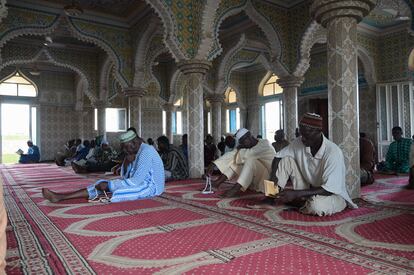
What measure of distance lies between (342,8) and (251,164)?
7.59ft

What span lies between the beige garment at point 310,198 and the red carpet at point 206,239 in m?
0.09

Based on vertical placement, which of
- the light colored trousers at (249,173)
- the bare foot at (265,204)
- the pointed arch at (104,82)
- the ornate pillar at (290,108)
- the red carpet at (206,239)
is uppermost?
the pointed arch at (104,82)

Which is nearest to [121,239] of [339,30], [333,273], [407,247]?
[333,273]

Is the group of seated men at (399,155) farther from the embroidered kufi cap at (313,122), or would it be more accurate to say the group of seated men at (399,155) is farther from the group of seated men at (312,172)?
the embroidered kufi cap at (313,122)

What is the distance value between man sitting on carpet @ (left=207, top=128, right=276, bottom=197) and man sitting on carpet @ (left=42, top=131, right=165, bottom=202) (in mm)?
819

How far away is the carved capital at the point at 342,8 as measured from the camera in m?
4.32

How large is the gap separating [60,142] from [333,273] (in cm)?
1634

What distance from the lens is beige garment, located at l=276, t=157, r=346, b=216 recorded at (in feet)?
10.8

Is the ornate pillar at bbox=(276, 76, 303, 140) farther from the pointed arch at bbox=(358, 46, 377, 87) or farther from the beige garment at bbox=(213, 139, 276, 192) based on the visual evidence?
the beige garment at bbox=(213, 139, 276, 192)

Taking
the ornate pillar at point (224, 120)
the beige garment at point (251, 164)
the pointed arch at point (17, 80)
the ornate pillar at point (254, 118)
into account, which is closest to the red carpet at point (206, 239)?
the beige garment at point (251, 164)

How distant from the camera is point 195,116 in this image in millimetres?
7320

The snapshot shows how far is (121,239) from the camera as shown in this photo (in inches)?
104

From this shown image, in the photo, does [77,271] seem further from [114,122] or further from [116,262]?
[114,122]

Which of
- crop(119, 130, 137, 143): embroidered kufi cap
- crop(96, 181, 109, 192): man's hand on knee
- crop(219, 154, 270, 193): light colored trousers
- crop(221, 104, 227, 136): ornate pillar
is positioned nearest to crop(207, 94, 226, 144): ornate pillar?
crop(221, 104, 227, 136): ornate pillar
